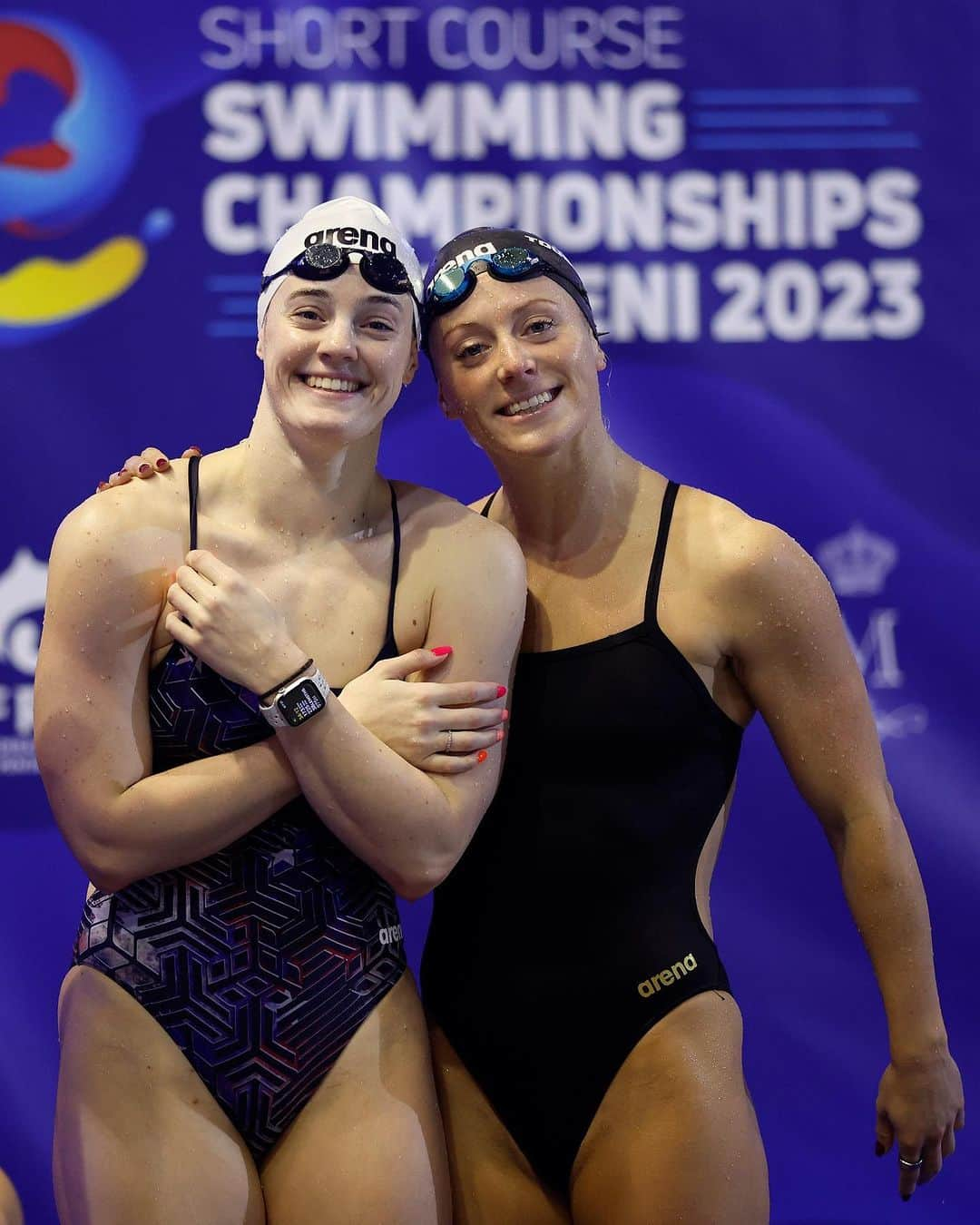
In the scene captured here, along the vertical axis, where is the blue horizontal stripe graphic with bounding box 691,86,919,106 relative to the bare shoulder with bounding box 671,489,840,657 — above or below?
above

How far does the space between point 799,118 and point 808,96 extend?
0.05 metres

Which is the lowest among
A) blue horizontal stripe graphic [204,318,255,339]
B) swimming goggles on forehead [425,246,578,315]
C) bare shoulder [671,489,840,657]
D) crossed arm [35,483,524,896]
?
crossed arm [35,483,524,896]

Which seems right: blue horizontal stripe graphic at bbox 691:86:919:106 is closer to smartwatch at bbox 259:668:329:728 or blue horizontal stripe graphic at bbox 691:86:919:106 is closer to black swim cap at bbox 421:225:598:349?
black swim cap at bbox 421:225:598:349

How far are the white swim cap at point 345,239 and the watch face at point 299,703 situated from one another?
623mm

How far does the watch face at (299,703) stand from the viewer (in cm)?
188

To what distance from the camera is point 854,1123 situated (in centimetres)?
337

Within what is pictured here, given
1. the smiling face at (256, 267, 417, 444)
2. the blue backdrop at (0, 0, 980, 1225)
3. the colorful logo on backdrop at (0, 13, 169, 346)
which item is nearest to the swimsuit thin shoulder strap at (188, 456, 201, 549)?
the smiling face at (256, 267, 417, 444)

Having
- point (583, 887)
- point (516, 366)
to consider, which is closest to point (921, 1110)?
point (583, 887)

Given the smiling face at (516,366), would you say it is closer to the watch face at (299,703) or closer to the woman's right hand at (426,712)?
the woman's right hand at (426,712)

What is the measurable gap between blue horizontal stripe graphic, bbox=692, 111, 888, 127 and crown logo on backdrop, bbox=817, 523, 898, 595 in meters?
0.93

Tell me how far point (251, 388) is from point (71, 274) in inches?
18.7

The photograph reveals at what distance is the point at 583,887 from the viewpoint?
2.21 meters

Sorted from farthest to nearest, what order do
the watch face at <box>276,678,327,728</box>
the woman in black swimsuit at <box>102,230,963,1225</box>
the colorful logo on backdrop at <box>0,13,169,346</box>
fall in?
the colorful logo on backdrop at <box>0,13,169,346</box>, the woman in black swimsuit at <box>102,230,963,1225</box>, the watch face at <box>276,678,327,728</box>

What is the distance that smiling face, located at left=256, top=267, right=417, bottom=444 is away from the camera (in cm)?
206
